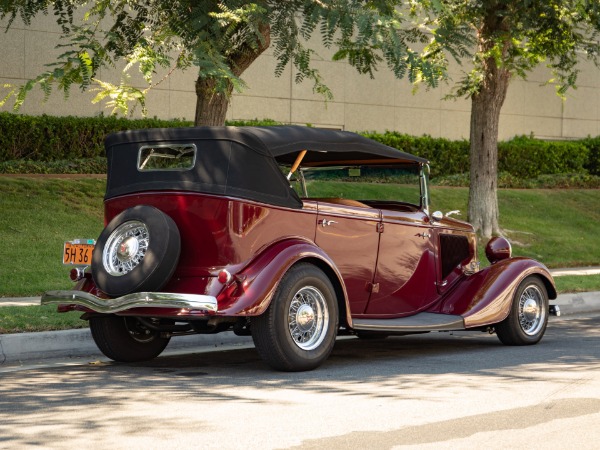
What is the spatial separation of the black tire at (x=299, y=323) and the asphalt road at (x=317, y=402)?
15 centimetres

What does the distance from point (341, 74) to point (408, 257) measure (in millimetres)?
16454

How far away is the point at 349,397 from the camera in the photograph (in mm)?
7066

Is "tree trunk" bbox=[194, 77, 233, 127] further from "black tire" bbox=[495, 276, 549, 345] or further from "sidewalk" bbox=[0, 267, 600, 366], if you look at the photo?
"black tire" bbox=[495, 276, 549, 345]

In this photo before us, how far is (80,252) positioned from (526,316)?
14.1ft

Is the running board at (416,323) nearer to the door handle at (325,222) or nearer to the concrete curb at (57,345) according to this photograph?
the door handle at (325,222)

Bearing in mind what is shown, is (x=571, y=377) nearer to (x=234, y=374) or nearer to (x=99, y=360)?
(x=234, y=374)

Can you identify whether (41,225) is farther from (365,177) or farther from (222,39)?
(365,177)

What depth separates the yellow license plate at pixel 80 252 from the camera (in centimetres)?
867

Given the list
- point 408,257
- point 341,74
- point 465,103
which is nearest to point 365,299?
point 408,257

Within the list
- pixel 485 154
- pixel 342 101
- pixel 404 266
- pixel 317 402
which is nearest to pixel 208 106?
pixel 404 266

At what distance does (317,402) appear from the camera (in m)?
6.85

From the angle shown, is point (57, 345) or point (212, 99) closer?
point (57, 345)

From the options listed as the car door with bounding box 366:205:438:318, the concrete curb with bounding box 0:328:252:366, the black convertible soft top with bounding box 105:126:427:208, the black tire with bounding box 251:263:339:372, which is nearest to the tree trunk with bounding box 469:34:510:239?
the car door with bounding box 366:205:438:318

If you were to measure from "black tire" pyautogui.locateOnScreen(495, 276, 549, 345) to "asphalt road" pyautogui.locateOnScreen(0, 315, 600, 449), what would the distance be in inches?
13.8
